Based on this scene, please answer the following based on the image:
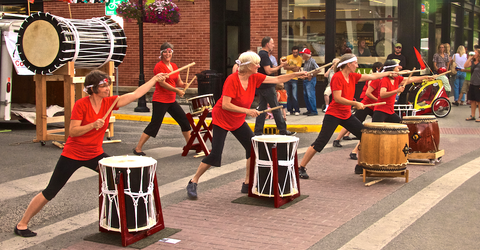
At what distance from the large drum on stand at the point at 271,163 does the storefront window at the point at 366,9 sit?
12.1 meters

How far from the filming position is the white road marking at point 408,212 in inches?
212

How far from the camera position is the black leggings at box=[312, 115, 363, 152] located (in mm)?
7969

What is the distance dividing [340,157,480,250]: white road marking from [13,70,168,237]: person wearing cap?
2.69m

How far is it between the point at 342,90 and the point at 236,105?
1819 mm

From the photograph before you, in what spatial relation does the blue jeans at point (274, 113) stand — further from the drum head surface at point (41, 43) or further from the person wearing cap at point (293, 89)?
the person wearing cap at point (293, 89)

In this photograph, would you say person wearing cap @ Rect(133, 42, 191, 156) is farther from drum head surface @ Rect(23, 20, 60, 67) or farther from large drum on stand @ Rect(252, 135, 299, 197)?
large drum on stand @ Rect(252, 135, 299, 197)

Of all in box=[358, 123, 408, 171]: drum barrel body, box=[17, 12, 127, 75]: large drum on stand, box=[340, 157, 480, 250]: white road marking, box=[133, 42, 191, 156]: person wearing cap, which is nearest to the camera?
box=[340, 157, 480, 250]: white road marking

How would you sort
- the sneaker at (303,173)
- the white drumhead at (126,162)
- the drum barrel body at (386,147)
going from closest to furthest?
the white drumhead at (126,162) → the drum barrel body at (386,147) → the sneaker at (303,173)

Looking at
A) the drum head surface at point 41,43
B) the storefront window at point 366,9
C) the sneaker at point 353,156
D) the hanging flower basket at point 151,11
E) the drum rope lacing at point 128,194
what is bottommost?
the sneaker at point 353,156

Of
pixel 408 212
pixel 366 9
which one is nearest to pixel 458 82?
pixel 366 9

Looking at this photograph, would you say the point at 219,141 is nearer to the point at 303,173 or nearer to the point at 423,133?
the point at 303,173

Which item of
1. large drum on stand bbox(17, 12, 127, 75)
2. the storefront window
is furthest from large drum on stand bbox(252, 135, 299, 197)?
the storefront window

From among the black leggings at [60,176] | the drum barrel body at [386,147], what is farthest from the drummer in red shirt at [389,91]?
the black leggings at [60,176]

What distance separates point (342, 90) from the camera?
7875 millimetres
